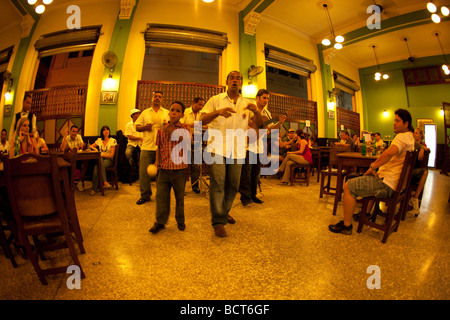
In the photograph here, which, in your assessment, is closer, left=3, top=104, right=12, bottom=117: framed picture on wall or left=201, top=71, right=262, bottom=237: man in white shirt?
left=201, top=71, right=262, bottom=237: man in white shirt

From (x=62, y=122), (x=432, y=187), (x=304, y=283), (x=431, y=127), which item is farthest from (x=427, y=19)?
(x=62, y=122)

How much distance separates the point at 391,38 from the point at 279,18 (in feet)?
15.2

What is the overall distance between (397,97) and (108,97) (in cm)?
1254

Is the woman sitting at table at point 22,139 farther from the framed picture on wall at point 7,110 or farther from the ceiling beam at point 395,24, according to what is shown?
the ceiling beam at point 395,24

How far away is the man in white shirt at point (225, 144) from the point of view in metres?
2.18

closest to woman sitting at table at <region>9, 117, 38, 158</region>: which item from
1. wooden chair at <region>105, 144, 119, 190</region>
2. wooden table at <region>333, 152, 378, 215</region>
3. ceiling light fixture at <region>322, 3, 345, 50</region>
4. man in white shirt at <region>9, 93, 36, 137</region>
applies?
man in white shirt at <region>9, 93, 36, 137</region>

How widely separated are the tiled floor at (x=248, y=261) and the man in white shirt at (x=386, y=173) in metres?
0.32

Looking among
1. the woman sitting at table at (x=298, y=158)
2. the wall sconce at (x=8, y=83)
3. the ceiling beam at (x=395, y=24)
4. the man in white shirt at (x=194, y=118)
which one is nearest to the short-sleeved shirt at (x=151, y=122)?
the man in white shirt at (x=194, y=118)

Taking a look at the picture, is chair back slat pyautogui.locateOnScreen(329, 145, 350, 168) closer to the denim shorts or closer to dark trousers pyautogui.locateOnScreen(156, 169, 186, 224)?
the denim shorts

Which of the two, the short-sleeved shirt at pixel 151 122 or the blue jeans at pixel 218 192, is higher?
the short-sleeved shirt at pixel 151 122

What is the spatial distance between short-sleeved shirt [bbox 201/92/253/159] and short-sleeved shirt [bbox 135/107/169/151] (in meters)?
1.41

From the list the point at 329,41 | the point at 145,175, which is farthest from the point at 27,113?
the point at 329,41

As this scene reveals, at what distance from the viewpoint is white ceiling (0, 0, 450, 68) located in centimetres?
617

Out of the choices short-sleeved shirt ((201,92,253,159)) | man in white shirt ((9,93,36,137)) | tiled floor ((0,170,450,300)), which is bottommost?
tiled floor ((0,170,450,300))
